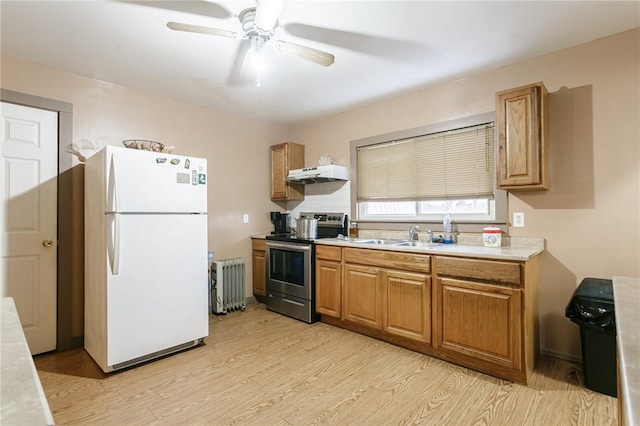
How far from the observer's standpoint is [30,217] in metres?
2.78

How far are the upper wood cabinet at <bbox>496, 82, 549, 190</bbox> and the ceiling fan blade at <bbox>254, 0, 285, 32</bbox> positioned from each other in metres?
1.89

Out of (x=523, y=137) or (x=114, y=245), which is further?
(x=523, y=137)

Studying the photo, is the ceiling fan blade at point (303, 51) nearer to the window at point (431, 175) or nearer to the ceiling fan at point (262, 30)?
the ceiling fan at point (262, 30)

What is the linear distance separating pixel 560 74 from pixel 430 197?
146 cm

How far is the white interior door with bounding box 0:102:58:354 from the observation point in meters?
2.67

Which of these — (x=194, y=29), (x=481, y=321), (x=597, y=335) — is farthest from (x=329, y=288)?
(x=194, y=29)

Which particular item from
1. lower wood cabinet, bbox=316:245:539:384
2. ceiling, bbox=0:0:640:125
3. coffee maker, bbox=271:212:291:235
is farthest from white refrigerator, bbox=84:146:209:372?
coffee maker, bbox=271:212:291:235

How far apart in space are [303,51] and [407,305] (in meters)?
2.16

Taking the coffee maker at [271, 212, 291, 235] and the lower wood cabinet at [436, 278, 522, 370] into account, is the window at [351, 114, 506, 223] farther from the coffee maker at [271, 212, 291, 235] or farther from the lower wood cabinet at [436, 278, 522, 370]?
the coffee maker at [271, 212, 291, 235]

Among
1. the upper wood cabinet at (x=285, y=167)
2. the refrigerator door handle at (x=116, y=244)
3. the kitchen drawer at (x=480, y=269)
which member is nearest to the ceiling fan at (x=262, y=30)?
the refrigerator door handle at (x=116, y=244)

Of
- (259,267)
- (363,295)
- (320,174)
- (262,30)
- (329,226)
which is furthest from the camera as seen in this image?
(259,267)

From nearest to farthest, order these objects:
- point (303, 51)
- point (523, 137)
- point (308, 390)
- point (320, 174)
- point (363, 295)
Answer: point (303, 51) < point (308, 390) < point (523, 137) < point (363, 295) < point (320, 174)

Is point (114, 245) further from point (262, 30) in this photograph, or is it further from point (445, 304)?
point (445, 304)

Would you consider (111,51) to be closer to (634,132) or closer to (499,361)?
(499,361)
